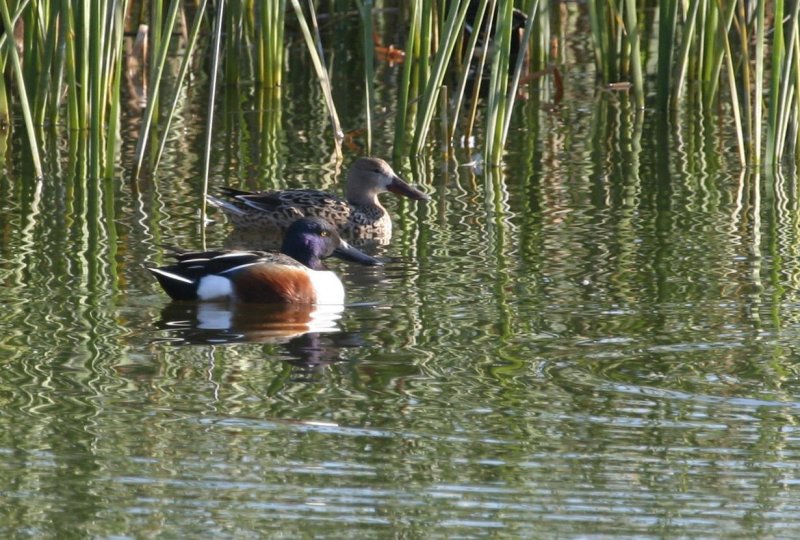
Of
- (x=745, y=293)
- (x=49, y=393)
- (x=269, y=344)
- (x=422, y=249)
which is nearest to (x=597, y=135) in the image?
(x=422, y=249)

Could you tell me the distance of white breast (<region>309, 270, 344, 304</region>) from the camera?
23.1 feet

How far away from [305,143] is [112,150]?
7.79ft

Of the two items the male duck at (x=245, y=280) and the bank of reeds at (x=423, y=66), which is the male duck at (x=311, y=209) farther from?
the male duck at (x=245, y=280)

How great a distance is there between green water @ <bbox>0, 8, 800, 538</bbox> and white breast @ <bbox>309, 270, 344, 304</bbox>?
9 cm

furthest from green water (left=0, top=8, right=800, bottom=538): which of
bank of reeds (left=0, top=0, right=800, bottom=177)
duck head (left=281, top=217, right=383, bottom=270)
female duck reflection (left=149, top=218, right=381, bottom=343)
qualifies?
bank of reeds (left=0, top=0, right=800, bottom=177)

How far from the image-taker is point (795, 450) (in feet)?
15.5

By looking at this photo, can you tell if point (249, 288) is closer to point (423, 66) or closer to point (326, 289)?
point (326, 289)

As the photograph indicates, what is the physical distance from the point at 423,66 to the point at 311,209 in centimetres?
154

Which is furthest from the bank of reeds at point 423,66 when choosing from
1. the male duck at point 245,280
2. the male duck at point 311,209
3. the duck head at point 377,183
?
the male duck at point 245,280

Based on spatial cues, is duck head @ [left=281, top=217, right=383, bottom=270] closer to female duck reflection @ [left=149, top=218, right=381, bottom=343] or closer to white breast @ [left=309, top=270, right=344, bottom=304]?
female duck reflection @ [left=149, top=218, right=381, bottom=343]

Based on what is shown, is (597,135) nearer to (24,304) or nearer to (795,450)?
(24,304)

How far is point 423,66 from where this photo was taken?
32.5 ft

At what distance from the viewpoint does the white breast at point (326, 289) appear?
7051 mm

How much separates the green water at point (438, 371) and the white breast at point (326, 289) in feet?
0.30
